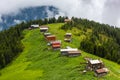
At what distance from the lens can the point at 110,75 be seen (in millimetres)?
122875

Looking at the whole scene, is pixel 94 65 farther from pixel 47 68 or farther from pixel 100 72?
pixel 47 68

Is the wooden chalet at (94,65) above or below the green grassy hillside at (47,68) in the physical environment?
above

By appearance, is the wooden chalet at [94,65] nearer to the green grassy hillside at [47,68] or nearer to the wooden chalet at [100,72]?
the green grassy hillside at [47,68]

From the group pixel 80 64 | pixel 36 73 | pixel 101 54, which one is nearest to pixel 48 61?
pixel 36 73

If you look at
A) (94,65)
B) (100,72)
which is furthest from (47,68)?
(100,72)

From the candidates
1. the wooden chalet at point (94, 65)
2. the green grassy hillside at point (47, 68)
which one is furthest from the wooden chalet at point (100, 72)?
the wooden chalet at point (94, 65)

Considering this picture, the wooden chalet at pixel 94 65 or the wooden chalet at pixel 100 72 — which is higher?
the wooden chalet at pixel 94 65

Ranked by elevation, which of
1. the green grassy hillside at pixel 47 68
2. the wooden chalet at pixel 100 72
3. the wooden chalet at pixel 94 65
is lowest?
the green grassy hillside at pixel 47 68

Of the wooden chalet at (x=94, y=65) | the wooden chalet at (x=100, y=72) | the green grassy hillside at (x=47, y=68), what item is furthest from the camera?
the green grassy hillside at (x=47, y=68)

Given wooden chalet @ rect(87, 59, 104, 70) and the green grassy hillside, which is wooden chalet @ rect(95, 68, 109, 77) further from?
wooden chalet @ rect(87, 59, 104, 70)

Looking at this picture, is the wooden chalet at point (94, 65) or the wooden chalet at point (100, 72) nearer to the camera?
the wooden chalet at point (100, 72)

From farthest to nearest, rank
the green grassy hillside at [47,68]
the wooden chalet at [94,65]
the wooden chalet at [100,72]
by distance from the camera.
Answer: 1. the green grassy hillside at [47,68]
2. the wooden chalet at [94,65]
3. the wooden chalet at [100,72]

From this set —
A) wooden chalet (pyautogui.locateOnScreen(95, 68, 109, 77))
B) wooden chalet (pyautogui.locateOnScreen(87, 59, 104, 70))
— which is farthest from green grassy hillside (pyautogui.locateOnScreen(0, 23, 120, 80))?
wooden chalet (pyautogui.locateOnScreen(87, 59, 104, 70))

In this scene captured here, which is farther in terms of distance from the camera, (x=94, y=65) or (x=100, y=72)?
(x=94, y=65)
